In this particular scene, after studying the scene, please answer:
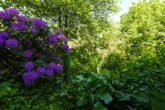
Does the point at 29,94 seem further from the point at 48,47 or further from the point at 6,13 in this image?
the point at 6,13

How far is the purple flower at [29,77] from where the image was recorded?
451cm

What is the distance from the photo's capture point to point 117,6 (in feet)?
92.5

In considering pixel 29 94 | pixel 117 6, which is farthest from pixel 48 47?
pixel 117 6

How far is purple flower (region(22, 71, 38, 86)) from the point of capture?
4507 mm

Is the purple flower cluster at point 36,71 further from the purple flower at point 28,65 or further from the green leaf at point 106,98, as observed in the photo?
the green leaf at point 106,98

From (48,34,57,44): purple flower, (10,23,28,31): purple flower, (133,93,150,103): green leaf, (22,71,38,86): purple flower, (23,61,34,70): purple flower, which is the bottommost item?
(133,93,150,103): green leaf

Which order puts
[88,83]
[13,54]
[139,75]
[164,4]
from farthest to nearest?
[164,4] < [13,54] < [88,83] < [139,75]

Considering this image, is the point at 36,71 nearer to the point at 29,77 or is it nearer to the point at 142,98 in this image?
the point at 29,77

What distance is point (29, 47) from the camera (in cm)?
548

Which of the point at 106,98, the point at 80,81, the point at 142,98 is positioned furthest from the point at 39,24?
the point at 142,98

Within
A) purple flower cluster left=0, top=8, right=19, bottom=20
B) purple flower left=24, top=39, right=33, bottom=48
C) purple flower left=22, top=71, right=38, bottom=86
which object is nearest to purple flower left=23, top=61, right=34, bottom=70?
purple flower left=22, top=71, right=38, bottom=86

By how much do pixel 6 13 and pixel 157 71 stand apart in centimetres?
452

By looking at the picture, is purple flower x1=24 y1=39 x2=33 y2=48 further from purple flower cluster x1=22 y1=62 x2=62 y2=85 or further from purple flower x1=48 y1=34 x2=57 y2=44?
purple flower cluster x1=22 y1=62 x2=62 y2=85

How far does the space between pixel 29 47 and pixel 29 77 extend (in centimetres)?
103
